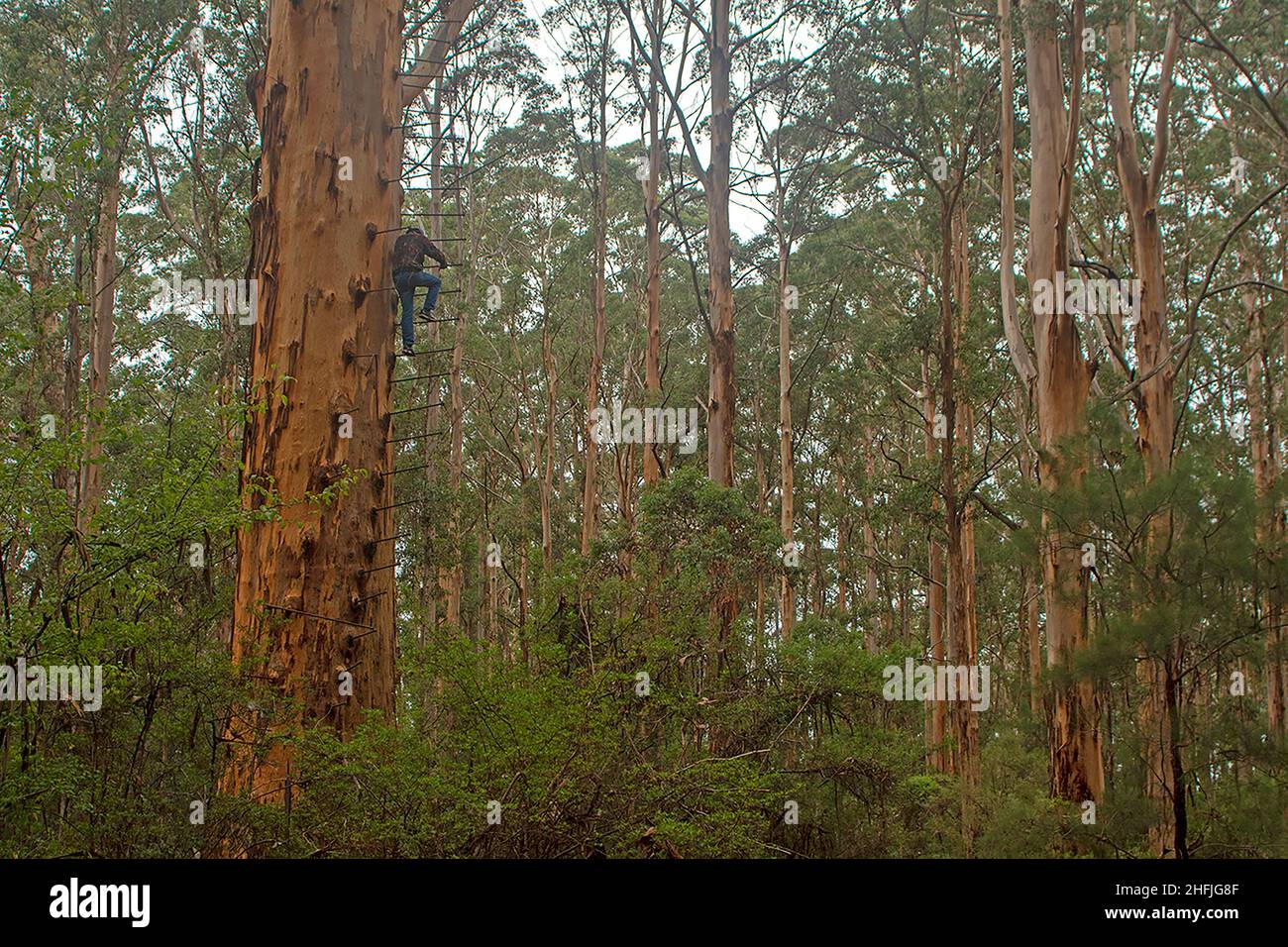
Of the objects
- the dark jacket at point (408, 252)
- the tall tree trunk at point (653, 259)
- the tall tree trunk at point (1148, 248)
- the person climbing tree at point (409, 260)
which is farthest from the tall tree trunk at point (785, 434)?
the dark jacket at point (408, 252)

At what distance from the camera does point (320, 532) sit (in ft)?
17.3

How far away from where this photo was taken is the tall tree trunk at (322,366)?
5.17 metres

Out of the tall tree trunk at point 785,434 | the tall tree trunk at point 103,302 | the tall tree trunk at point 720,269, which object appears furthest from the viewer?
the tall tree trunk at point 785,434

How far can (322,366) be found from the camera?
17.6ft

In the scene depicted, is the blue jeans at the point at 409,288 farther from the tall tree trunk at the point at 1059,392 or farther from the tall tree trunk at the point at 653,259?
the tall tree trunk at the point at 653,259

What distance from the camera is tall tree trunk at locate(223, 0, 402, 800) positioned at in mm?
5172

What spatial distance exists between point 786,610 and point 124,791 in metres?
15.7

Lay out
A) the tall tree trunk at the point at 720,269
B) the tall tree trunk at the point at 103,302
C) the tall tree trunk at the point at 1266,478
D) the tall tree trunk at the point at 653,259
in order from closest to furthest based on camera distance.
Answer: the tall tree trunk at the point at 1266,478, the tall tree trunk at the point at 720,269, the tall tree trunk at the point at 103,302, the tall tree trunk at the point at 653,259

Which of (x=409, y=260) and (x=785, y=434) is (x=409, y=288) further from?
(x=785, y=434)

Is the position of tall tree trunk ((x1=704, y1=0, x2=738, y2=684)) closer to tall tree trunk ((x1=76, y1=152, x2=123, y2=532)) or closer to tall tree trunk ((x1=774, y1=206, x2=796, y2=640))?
tall tree trunk ((x1=774, y1=206, x2=796, y2=640))

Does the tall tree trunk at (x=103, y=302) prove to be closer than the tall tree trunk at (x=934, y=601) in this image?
Yes

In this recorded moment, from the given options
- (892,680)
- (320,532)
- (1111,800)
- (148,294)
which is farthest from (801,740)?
(148,294)

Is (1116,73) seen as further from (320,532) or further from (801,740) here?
(320,532)

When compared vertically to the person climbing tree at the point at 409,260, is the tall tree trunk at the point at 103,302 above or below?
above
